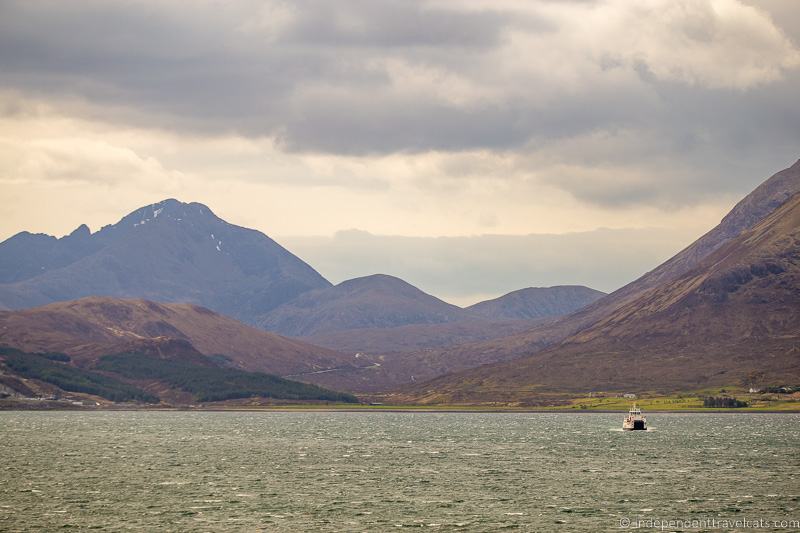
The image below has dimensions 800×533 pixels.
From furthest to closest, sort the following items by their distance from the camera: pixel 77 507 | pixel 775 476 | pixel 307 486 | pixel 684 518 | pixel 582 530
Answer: pixel 775 476 → pixel 307 486 → pixel 77 507 → pixel 684 518 → pixel 582 530

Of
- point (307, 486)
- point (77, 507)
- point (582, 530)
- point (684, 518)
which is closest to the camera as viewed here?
point (582, 530)

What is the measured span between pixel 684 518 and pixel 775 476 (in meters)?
51.8

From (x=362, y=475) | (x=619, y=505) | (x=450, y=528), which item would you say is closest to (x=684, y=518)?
(x=619, y=505)

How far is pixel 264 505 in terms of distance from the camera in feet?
424

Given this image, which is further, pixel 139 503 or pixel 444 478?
pixel 444 478

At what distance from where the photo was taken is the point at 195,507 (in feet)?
419

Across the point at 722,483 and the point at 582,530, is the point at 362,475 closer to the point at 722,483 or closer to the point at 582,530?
the point at 722,483

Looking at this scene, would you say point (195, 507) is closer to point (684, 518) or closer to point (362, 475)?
point (362, 475)

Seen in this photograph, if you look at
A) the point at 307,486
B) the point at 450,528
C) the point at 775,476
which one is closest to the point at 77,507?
the point at 307,486

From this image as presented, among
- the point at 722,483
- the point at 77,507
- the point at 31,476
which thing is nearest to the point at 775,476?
the point at 722,483

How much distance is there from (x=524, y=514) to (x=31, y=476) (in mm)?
82109

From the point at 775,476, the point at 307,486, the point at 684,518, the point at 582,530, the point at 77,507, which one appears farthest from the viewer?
the point at 775,476

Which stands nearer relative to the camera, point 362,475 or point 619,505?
point 619,505

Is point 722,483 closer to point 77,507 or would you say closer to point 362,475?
point 362,475
